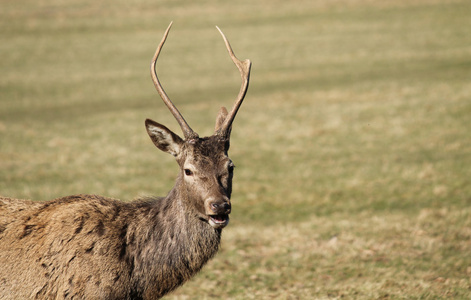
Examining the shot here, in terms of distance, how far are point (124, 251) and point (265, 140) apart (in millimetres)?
13270

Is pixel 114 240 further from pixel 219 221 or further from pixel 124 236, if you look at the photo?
pixel 219 221

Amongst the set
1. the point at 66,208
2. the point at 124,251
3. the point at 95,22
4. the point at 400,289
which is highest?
the point at 95,22

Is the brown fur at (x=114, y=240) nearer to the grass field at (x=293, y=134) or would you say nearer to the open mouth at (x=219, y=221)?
the open mouth at (x=219, y=221)

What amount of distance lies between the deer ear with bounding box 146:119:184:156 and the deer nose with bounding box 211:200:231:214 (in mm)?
971

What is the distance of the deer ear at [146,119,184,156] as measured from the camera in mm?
6648

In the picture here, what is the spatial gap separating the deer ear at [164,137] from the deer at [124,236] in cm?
1

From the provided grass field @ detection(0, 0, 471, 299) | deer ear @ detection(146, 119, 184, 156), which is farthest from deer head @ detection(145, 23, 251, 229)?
grass field @ detection(0, 0, 471, 299)

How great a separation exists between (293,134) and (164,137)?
526 inches

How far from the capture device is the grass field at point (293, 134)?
1008cm

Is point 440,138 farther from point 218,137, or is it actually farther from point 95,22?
point 95,22

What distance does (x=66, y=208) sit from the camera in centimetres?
662

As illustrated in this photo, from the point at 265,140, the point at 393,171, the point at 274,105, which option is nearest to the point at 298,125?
the point at 265,140

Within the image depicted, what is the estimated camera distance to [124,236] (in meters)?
6.61

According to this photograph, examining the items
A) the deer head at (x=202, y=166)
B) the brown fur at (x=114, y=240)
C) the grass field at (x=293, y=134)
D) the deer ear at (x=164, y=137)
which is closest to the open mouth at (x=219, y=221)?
the deer head at (x=202, y=166)
